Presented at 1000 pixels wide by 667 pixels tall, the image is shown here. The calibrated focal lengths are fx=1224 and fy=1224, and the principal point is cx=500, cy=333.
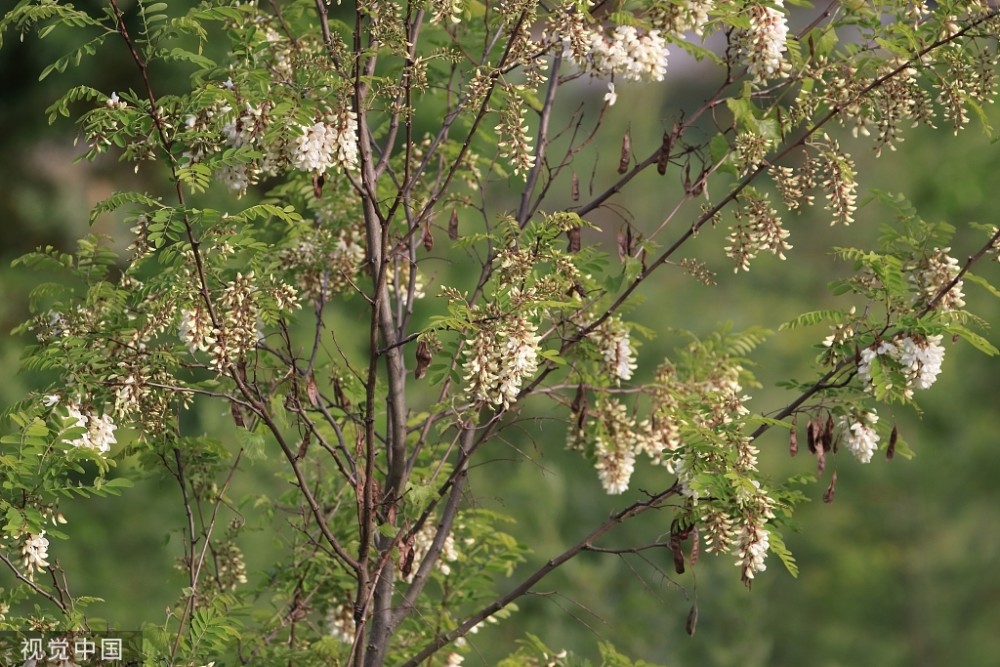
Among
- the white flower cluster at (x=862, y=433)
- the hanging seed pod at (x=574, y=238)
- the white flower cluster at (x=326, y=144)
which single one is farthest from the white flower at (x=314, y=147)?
the white flower cluster at (x=862, y=433)

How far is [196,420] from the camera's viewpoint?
377 inches

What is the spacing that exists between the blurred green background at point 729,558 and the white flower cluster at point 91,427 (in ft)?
18.0

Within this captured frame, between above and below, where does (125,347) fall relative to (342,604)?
above

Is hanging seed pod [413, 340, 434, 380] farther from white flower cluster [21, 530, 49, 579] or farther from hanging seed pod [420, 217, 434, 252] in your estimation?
white flower cluster [21, 530, 49, 579]

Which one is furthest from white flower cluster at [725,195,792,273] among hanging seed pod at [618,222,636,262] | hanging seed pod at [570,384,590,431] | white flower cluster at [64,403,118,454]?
white flower cluster at [64,403,118,454]

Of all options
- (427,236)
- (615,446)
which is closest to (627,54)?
(427,236)

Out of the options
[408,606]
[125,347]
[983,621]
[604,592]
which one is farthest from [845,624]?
[125,347]

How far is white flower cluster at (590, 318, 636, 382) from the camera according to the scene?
3.89 meters

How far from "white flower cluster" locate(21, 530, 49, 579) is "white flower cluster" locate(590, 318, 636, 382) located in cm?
175

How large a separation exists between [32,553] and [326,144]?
4.34 feet

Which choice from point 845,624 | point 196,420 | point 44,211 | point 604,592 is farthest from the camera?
point 845,624

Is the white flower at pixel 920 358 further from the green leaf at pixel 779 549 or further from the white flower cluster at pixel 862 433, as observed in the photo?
the green leaf at pixel 779 549

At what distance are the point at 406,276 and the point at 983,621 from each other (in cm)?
874

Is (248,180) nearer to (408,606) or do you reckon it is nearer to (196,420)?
(408,606)
